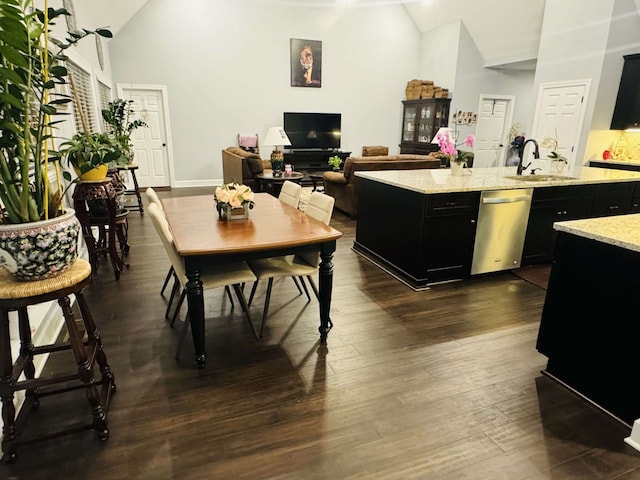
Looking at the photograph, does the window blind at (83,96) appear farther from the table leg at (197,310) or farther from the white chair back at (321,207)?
the table leg at (197,310)

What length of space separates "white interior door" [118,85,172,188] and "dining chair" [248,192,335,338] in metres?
6.20

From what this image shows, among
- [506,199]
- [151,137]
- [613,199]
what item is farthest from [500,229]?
[151,137]

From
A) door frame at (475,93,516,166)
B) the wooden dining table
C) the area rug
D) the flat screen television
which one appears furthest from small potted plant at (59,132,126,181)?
door frame at (475,93,516,166)

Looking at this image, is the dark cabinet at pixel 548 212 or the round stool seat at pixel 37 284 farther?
the dark cabinet at pixel 548 212

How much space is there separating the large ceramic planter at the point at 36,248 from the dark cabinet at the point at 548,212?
367cm

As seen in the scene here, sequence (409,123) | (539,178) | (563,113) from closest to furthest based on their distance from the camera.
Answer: (539,178)
(563,113)
(409,123)

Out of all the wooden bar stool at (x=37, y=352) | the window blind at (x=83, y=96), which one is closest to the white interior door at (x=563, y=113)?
the window blind at (x=83, y=96)

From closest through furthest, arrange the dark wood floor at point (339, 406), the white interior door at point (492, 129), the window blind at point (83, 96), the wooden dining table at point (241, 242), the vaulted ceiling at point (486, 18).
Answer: the dark wood floor at point (339, 406) → the wooden dining table at point (241, 242) → the window blind at point (83, 96) → the vaulted ceiling at point (486, 18) → the white interior door at point (492, 129)

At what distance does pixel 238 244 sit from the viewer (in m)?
2.11

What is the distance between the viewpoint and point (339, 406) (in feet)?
6.45

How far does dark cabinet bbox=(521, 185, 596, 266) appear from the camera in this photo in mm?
3688

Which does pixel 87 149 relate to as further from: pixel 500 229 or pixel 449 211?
pixel 500 229

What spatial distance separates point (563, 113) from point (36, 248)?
296 inches

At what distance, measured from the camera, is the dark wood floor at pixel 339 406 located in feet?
5.34
